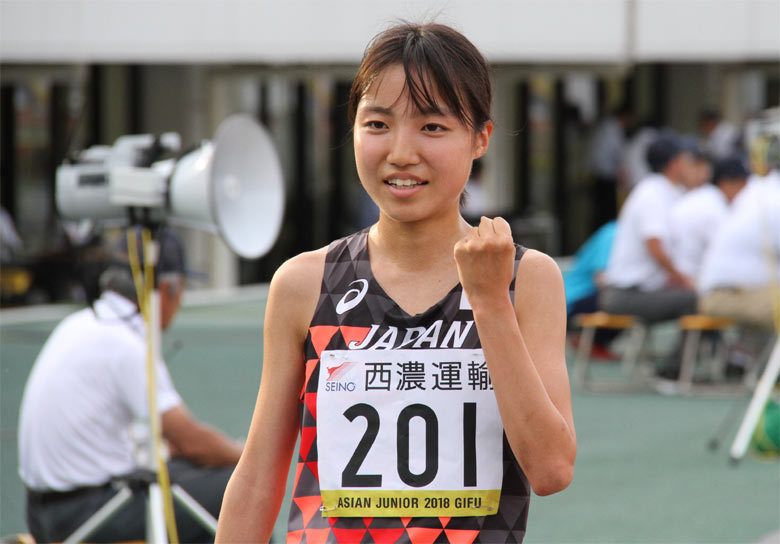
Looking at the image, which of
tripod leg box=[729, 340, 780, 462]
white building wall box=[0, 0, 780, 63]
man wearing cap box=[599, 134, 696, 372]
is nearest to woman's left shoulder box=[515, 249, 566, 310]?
tripod leg box=[729, 340, 780, 462]

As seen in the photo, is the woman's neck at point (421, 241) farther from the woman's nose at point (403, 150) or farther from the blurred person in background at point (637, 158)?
the blurred person in background at point (637, 158)

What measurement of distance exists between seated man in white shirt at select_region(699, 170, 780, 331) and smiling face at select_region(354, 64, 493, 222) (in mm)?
6958

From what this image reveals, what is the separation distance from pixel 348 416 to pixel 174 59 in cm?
1286

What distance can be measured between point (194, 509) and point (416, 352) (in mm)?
2611

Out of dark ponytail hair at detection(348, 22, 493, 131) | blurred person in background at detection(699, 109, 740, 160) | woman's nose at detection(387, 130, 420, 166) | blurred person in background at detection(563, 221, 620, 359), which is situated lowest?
blurred person in background at detection(563, 221, 620, 359)

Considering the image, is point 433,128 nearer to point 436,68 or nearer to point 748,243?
point 436,68

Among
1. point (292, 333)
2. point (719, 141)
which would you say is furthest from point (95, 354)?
point (719, 141)

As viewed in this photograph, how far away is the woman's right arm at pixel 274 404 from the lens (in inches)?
77.0

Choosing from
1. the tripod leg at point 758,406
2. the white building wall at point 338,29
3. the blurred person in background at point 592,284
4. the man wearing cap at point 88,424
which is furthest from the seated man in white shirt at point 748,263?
the man wearing cap at point 88,424

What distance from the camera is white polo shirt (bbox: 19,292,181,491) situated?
428 cm

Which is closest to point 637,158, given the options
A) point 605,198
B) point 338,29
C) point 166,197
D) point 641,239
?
point 605,198

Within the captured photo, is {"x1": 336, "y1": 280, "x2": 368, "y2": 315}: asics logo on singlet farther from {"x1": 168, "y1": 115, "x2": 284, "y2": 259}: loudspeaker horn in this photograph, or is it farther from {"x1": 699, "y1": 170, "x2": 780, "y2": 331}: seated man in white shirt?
{"x1": 699, "y1": 170, "x2": 780, "y2": 331}: seated man in white shirt

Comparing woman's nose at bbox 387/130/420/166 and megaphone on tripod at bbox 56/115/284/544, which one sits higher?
woman's nose at bbox 387/130/420/166

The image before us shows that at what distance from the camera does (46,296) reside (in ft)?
48.5
